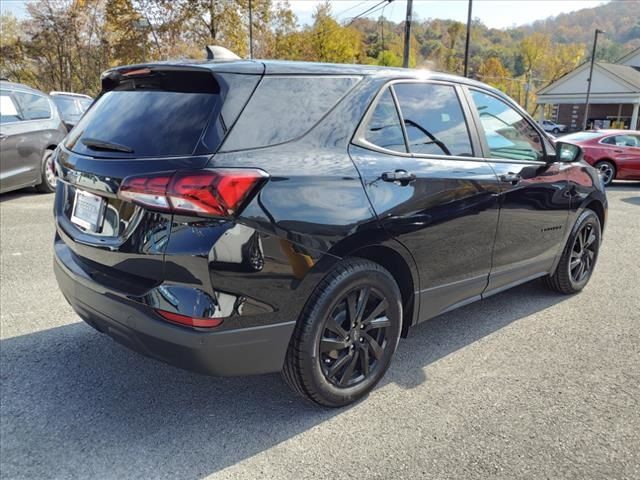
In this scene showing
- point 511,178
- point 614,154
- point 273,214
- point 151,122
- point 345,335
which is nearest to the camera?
point 273,214

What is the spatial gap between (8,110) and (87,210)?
6.91 metres

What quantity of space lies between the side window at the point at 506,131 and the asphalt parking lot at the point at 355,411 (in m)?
1.29

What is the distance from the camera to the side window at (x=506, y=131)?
11.9 feet

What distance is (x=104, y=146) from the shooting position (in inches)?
102

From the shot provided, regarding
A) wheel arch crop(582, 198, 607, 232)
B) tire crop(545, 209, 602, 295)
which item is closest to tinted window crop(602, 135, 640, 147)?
wheel arch crop(582, 198, 607, 232)

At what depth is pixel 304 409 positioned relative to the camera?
288cm

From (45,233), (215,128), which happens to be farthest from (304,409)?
(45,233)

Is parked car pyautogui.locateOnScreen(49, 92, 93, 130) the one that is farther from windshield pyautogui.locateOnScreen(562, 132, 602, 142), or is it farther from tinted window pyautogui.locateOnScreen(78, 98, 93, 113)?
windshield pyautogui.locateOnScreen(562, 132, 602, 142)

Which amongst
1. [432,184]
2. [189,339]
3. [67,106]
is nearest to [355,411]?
[189,339]

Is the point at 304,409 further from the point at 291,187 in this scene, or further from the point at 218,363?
the point at 291,187

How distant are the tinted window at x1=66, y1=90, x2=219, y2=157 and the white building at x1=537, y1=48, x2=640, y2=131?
4623 cm

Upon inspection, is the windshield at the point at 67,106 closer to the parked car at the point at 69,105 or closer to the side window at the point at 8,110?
the parked car at the point at 69,105

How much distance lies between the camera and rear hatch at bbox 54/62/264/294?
230cm

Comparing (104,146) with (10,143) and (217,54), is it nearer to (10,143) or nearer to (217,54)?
(217,54)
